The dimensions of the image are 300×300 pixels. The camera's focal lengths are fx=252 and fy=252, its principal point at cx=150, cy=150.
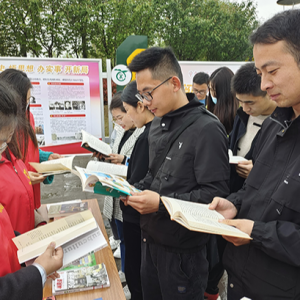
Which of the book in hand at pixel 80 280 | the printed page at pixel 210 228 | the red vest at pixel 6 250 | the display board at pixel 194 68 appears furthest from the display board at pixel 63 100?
the printed page at pixel 210 228

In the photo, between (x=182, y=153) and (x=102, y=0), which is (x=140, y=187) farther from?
(x=102, y=0)

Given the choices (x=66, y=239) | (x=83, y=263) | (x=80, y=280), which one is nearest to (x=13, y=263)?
(x=66, y=239)

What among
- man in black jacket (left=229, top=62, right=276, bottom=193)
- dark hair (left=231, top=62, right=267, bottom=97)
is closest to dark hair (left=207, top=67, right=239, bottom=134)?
man in black jacket (left=229, top=62, right=276, bottom=193)

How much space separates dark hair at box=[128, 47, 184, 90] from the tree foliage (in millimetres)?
11287

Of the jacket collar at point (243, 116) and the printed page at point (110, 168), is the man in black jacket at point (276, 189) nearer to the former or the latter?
the jacket collar at point (243, 116)

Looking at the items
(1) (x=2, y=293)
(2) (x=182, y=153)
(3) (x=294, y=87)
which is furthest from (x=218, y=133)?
(1) (x=2, y=293)

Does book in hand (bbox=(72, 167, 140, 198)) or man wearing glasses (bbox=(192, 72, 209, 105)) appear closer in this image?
book in hand (bbox=(72, 167, 140, 198))

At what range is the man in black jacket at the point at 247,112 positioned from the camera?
168 cm

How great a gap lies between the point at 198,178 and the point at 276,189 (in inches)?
17.0

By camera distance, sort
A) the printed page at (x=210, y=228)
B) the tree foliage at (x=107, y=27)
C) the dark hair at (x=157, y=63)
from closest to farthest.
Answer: the printed page at (x=210, y=228) < the dark hair at (x=157, y=63) < the tree foliage at (x=107, y=27)

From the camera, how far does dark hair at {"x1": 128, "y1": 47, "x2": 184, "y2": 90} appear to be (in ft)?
5.02

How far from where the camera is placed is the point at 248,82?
5.52 ft

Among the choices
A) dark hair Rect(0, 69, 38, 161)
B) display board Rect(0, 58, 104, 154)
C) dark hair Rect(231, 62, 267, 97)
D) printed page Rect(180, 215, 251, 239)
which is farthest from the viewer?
display board Rect(0, 58, 104, 154)

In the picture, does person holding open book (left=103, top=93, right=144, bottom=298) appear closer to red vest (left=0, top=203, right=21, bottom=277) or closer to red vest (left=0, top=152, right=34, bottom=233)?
red vest (left=0, top=152, right=34, bottom=233)
